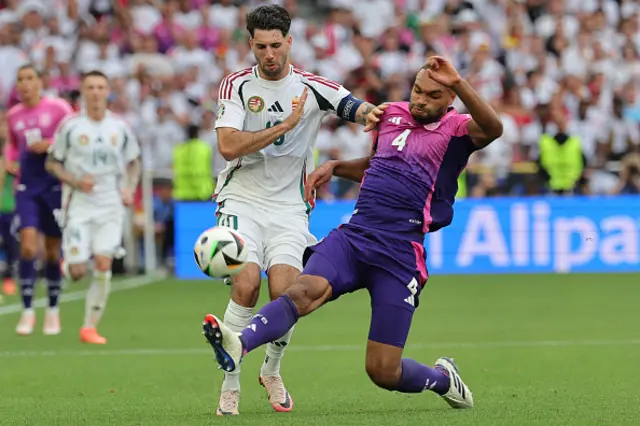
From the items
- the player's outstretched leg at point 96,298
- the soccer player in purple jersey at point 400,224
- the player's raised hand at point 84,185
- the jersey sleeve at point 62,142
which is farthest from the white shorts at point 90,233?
the soccer player in purple jersey at point 400,224

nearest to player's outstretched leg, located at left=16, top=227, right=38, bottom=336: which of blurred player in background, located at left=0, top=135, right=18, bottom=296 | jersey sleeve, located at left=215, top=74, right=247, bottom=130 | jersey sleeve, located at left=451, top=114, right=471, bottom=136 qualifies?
blurred player in background, located at left=0, top=135, right=18, bottom=296

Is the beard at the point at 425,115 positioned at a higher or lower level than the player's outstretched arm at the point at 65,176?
higher

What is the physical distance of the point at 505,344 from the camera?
38.4 ft

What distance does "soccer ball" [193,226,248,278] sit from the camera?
22.6 ft

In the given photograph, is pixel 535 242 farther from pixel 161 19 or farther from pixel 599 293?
pixel 161 19

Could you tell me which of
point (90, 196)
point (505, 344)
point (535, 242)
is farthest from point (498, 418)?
point (535, 242)

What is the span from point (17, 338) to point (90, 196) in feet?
5.27

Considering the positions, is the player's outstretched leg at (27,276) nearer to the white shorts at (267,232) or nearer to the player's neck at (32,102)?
the player's neck at (32,102)

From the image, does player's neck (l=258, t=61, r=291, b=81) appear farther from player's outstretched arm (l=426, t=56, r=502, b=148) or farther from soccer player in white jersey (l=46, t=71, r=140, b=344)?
soccer player in white jersey (l=46, t=71, r=140, b=344)

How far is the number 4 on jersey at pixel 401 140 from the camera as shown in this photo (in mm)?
7531

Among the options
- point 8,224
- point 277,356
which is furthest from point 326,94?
point 8,224

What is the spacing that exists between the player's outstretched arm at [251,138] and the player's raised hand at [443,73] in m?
1.03

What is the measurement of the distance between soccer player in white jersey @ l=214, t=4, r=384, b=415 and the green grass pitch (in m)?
0.65

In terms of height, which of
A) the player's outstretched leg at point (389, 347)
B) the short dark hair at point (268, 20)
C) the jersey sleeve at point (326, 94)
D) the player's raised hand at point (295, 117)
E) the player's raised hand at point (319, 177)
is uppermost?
the short dark hair at point (268, 20)
